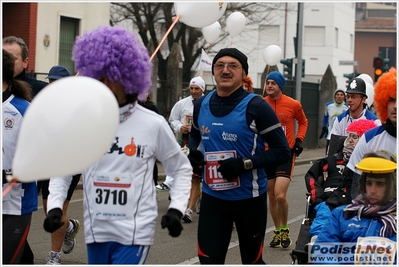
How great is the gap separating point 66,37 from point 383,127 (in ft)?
60.3

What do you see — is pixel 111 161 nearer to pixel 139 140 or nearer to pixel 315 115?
pixel 139 140

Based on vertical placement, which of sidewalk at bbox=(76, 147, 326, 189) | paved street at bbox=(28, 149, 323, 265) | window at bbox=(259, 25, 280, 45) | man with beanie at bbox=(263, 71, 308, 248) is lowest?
sidewalk at bbox=(76, 147, 326, 189)

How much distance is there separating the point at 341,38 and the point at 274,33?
555 cm

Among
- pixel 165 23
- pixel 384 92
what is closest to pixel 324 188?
pixel 384 92

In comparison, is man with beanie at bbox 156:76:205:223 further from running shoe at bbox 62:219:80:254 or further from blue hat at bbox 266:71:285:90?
running shoe at bbox 62:219:80:254

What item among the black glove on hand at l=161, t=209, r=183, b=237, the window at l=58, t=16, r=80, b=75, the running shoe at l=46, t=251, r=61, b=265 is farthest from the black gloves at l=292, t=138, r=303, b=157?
the window at l=58, t=16, r=80, b=75

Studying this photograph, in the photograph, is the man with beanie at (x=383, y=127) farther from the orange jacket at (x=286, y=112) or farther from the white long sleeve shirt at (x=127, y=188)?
the orange jacket at (x=286, y=112)

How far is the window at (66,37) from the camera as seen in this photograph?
73.5 feet

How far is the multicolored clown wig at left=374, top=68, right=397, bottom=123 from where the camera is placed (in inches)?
204

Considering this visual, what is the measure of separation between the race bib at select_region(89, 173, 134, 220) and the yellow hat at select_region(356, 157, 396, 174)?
157 centimetres

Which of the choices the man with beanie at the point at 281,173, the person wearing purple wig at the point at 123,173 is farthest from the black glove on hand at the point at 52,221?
the man with beanie at the point at 281,173

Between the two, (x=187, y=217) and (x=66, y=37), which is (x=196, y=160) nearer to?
(x=187, y=217)

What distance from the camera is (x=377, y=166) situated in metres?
4.96

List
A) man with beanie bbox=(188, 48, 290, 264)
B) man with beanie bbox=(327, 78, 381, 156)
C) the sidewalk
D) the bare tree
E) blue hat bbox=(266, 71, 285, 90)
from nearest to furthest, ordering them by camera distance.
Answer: man with beanie bbox=(188, 48, 290, 264), man with beanie bbox=(327, 78, 381, 156), blue hat bbox=(266, 71, 285, 90), the sidewalk, the bare tree
